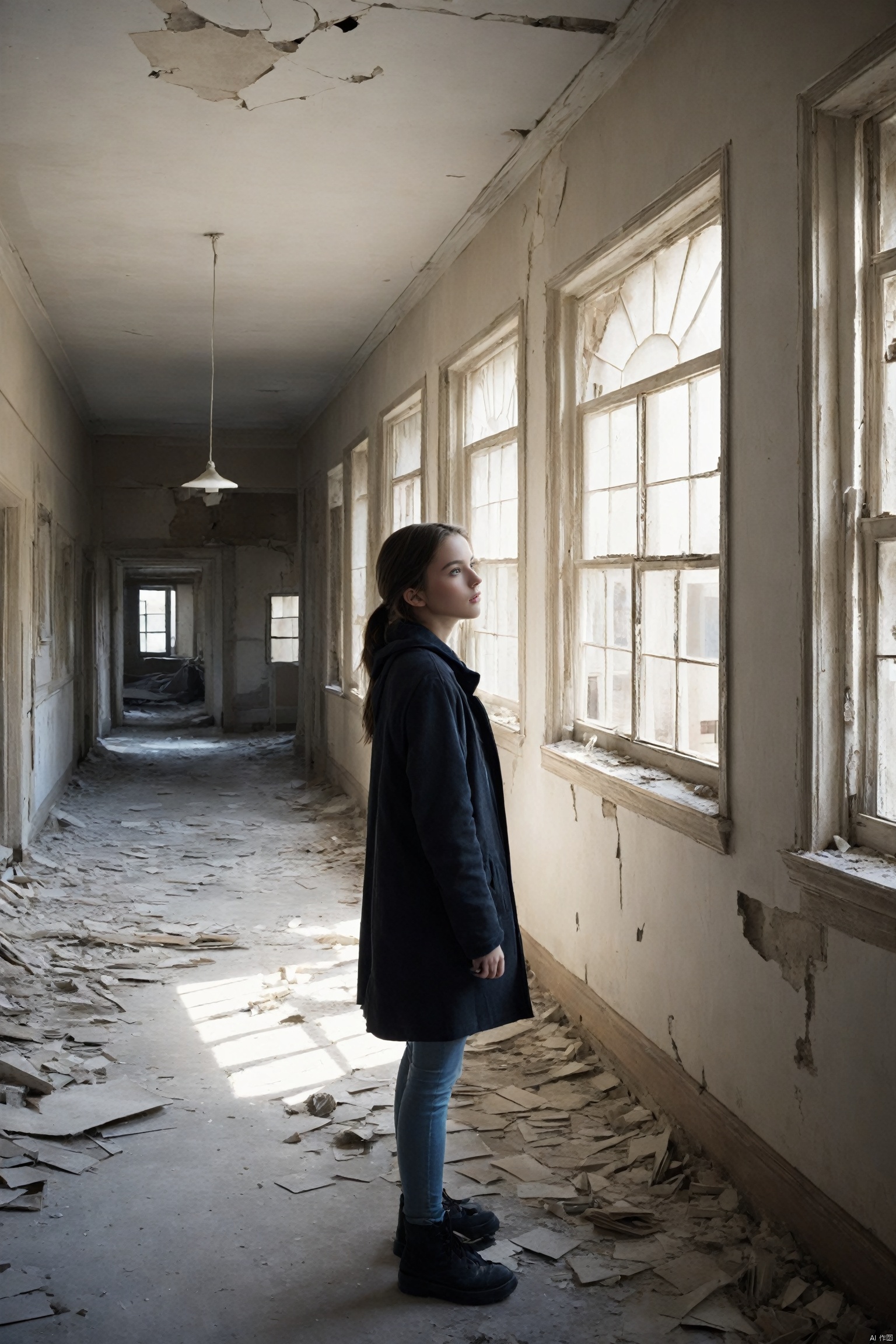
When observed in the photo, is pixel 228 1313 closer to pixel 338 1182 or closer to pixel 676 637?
pixel 338 1182

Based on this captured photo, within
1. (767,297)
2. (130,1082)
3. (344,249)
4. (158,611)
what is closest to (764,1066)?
(767,297)

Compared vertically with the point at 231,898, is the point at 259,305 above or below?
above

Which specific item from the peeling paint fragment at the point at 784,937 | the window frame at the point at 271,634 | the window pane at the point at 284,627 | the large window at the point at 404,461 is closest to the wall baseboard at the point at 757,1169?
the peeling paint fragment at the point at 784,937

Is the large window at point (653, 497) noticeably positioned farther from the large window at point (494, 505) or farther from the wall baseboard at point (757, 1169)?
the wall baseboard at point (757, 1169)

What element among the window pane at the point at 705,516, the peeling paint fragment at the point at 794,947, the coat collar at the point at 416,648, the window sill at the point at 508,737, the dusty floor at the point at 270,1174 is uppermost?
the window pane at the point at 705,516

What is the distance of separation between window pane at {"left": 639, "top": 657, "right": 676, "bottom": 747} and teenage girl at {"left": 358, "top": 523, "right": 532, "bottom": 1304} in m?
1.26

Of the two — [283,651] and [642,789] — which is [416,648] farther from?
[283,651]

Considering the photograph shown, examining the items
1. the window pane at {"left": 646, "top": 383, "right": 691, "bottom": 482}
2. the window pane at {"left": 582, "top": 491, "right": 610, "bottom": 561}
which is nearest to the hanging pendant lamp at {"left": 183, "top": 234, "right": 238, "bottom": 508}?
the window pane at {"left": 582, "top": 491, "right": 610, "bottom": 561}

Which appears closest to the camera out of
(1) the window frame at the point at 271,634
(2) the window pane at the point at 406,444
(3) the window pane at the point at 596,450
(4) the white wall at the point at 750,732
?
(4) the white wall at the point at 750,732

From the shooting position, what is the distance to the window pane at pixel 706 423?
342 centimetres

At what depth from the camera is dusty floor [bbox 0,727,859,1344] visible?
8.45 feet

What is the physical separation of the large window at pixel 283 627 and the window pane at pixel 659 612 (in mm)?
11174

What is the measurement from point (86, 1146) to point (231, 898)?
3129 mm

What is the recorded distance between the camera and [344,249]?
20.5ft
